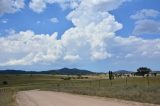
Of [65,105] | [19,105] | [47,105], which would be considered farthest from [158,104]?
[19,105]

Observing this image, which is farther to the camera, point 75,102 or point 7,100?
point 7,100

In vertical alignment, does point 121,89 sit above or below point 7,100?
above

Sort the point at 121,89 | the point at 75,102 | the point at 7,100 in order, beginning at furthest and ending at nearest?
the point at 121,89 < the point at 7,100 < the point at 75,102

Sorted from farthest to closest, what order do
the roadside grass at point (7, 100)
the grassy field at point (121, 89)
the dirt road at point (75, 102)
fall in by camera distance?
the roadside grass at point (7, 100)
the grassy field at point (121, 89)
the dirt road at point (75, 102)

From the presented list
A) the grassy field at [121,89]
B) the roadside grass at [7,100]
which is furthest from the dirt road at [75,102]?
the grassy field at [121,89]

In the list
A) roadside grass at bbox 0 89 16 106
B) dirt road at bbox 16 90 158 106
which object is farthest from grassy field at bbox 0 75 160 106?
dirt road at bbox 16 90 158 106

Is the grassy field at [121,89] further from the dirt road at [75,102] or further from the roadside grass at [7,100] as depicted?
the dirt road at [75,102]

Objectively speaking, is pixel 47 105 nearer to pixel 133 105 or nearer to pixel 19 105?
pixel 19 105

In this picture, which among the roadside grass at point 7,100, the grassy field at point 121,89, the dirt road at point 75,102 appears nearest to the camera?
the dirt road at point 75,102

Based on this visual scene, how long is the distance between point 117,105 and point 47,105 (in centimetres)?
622

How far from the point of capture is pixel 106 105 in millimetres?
24891

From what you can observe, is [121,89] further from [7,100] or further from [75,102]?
[75,102]

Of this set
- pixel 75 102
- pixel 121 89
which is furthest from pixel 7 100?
pixel 75 102

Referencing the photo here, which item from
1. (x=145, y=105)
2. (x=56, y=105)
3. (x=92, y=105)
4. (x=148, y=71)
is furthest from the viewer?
(x=148, y=71)
